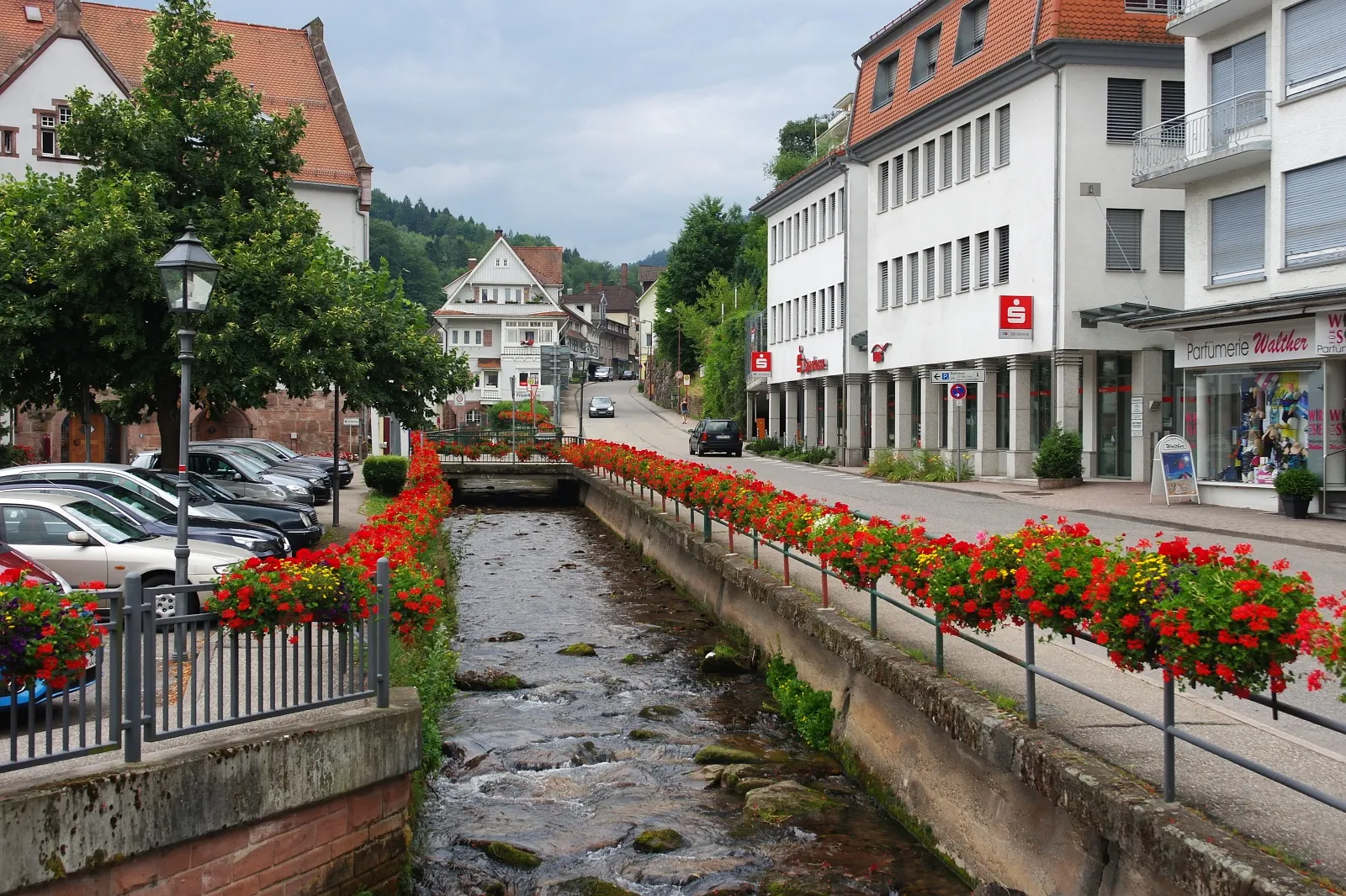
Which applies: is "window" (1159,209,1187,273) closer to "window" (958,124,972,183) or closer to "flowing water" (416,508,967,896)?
"window" (958,124,972,183)

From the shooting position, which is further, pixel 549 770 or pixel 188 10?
pixel 188 10

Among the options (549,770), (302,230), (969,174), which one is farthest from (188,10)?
(969,174)

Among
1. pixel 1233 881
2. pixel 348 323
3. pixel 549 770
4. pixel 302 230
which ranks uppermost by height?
pixel 302 230

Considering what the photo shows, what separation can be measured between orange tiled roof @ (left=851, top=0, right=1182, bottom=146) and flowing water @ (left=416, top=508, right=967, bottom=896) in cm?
2149

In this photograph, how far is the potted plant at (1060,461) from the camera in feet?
98.9

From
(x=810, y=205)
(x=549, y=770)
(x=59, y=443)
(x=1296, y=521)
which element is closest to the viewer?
(x=549, y=770)

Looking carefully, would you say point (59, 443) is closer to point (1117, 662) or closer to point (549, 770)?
point (549, 770)

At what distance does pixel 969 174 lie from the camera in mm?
36250

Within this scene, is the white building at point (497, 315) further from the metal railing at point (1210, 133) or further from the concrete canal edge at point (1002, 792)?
the concrete canal edge at point (1002, 792)

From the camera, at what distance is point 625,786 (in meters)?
10.2

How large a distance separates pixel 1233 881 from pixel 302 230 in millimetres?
20581

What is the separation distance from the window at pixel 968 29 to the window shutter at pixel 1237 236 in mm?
12742

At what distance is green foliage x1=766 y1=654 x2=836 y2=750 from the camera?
432 inches

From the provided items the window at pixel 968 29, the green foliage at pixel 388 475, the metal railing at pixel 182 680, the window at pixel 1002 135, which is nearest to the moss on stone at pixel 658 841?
the metal railing at pixel 182 680
